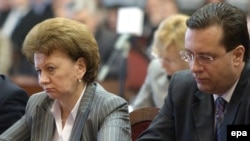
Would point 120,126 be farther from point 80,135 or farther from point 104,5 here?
point 104,5

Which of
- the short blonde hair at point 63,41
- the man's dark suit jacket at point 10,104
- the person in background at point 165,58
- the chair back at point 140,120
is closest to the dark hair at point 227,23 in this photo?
the short blonde hair at point 63,41

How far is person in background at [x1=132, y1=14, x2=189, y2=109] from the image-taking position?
14.8ft

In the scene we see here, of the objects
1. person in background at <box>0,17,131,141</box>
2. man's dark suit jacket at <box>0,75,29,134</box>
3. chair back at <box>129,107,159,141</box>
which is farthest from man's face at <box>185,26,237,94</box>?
man's dark suit jacket at <box>0,75,29,134</box>

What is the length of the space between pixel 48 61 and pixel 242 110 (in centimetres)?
87

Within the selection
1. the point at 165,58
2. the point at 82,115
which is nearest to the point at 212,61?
the point at 82,115

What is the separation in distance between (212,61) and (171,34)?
6.88 ft

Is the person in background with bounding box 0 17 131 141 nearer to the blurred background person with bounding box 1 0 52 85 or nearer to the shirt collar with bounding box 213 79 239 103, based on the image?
the shirt collar with bounding box 213 79 239 103

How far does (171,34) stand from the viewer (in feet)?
14.9

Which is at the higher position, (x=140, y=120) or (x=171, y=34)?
(x=171, y=34)

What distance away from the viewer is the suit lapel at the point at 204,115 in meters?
2.57

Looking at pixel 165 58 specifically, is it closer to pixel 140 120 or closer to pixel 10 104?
pixel 140 120

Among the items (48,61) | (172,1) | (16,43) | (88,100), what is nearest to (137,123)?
(88,100)

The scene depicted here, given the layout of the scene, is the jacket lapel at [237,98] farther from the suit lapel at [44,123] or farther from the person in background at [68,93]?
the suit lapel at [44,123]

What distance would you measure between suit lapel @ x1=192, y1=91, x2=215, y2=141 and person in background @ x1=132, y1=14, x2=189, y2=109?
1.80 m
